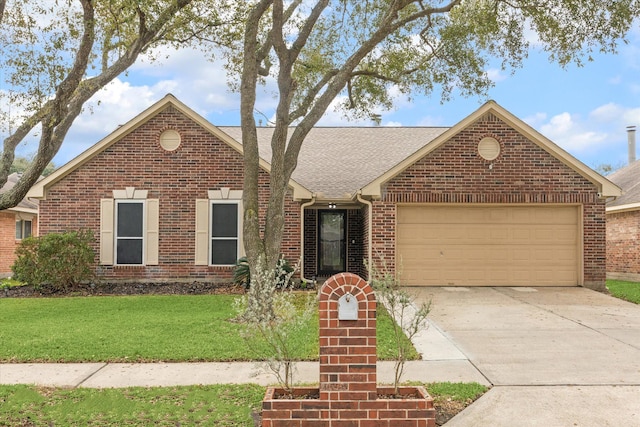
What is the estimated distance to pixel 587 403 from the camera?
5383 mm

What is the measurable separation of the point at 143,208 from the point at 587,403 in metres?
12.1

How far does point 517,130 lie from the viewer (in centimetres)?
1406

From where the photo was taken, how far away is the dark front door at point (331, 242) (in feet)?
55.3

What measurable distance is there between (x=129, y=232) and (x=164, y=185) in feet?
5.06

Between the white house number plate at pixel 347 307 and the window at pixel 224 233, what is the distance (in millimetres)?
10357

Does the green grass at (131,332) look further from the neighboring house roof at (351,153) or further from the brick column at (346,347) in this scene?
the neighboring house roof at (351,153)

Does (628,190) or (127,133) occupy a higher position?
(127,133)

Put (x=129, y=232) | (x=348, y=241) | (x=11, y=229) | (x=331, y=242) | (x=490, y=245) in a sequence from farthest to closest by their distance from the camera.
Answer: (x=11, y=229) < (x=331, y=242) < (x=348, y=241) < (x=129, y=232) < (x=490, y=245)

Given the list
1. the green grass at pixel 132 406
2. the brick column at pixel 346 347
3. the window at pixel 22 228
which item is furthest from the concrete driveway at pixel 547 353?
the window at pixel 22 228

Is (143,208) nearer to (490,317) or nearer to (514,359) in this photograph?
(490,317)

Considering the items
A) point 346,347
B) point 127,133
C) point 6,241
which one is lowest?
point 346,347

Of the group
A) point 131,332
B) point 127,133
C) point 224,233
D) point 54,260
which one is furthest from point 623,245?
point 54,260

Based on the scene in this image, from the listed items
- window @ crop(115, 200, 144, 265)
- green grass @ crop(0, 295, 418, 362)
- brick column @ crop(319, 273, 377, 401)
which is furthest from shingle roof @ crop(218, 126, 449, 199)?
brick column @ crop(319, 273, 377, 401)

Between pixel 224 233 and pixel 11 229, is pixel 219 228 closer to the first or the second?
pixel 224 233
